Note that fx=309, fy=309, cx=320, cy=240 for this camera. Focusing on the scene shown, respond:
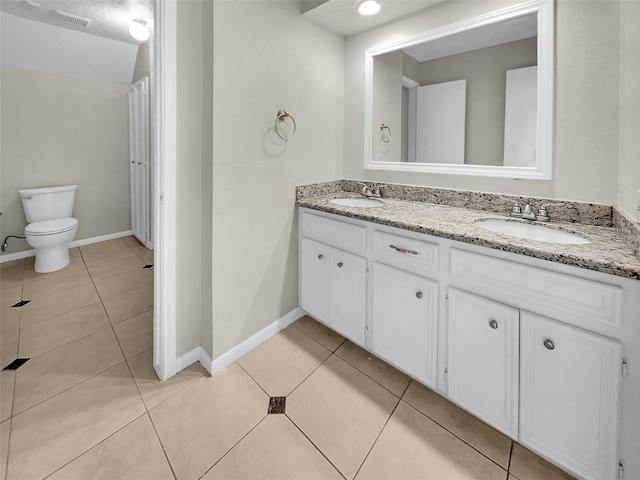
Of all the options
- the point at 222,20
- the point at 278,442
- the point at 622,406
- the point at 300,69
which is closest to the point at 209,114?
the point at 222,20

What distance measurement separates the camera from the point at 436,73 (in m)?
1.86

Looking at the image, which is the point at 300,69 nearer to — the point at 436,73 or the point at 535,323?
the point at 436,73

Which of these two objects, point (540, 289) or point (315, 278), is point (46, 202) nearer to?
point (315, 278)

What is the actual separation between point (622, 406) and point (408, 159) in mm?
1575

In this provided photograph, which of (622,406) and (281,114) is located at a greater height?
(281,114)

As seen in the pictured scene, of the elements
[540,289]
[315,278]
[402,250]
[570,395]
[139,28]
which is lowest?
[570,395]

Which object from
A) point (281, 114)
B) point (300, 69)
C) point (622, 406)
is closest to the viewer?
point (622, 406)

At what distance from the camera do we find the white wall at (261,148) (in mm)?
1570

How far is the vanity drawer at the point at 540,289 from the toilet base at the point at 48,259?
3558 mm

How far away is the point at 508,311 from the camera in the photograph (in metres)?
1.15

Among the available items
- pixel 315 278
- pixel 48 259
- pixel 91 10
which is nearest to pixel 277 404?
pixel 315 278

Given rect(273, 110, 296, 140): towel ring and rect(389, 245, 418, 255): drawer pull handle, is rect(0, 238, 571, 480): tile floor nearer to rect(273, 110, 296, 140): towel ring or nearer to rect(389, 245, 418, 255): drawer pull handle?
rect(389, 245, 418, 255): drawer pull handle

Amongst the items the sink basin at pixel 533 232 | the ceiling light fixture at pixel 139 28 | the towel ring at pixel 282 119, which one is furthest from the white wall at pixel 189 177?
the ceiling light fixture at pixel 139 28

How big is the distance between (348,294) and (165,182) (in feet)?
3.70
